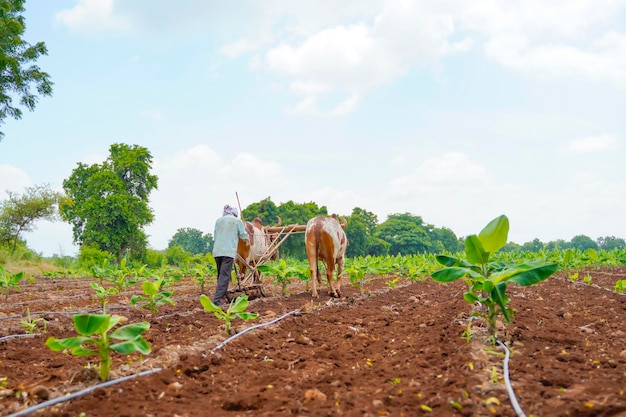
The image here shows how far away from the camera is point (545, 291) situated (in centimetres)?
1031

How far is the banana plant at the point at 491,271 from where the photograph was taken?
14.7 feet

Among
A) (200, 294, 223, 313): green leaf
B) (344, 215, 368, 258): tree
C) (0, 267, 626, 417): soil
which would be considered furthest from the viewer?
(344, 215, 368, 258): tree

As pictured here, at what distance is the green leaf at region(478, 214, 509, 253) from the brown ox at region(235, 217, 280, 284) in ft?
19.2

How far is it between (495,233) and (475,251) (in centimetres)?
26

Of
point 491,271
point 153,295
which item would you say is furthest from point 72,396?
point 491,271

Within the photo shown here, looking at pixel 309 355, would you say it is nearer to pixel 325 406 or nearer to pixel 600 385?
pixel 325 406

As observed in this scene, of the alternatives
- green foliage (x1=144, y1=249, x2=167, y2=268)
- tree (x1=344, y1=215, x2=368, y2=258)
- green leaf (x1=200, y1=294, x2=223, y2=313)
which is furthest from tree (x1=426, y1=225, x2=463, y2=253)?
green leaf (x1=200, y1=294, x2=223, y2=313)

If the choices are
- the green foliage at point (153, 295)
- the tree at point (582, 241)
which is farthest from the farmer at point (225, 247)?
the tree at point (582, 241)

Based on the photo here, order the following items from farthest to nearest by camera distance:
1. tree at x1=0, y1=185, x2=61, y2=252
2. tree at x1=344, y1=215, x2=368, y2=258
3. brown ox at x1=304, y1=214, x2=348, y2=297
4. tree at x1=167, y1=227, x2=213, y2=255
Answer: tree at x1=167, y1=227, x2=213, y2=255, tree at x1=344, y1=215, x2=368, y2=258, tree at x1=0, y1=185, x2=61, y2=252, brown ox at x1=304, y1=214, x2=348, y2=297

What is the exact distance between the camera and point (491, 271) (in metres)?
5.21

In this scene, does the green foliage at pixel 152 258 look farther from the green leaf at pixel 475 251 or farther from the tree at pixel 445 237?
the tree at pixel 445 237

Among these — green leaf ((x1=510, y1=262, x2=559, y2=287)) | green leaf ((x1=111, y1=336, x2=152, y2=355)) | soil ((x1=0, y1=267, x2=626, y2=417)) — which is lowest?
soil ((x1=0, y1=267, x2=626, y2=417))

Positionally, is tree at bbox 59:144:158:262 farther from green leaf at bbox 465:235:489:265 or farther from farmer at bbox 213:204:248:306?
green leaf at bbox 465:235:489:265

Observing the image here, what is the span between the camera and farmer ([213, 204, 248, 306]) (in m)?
8.66
